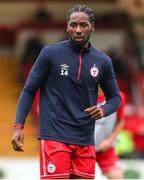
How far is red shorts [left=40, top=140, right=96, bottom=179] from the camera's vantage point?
5.53m

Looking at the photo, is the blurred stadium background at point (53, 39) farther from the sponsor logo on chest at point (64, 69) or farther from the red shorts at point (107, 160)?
the sponsor logo on chest at point (64, 69)

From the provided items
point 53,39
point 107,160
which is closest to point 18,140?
point 107,160

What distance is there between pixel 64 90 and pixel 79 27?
0.44m

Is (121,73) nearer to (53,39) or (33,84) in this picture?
(53,39)

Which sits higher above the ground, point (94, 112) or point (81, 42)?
point (81, 42)

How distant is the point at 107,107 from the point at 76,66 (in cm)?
38

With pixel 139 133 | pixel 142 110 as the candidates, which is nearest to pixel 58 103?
pixel 139 133

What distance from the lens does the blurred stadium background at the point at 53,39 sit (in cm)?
1650

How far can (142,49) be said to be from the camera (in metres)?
17.9

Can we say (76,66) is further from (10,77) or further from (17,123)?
(10,77)

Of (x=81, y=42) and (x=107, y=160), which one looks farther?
(x=107, y=160)

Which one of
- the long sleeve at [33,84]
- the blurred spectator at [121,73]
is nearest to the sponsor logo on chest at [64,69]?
the long sleeve at [33,84]

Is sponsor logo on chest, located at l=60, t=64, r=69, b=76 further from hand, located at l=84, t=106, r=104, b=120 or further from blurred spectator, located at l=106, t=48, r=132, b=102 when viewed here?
blurred spectator, located at l=106, t=48, r=132, b=102

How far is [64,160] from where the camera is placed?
5531mm
